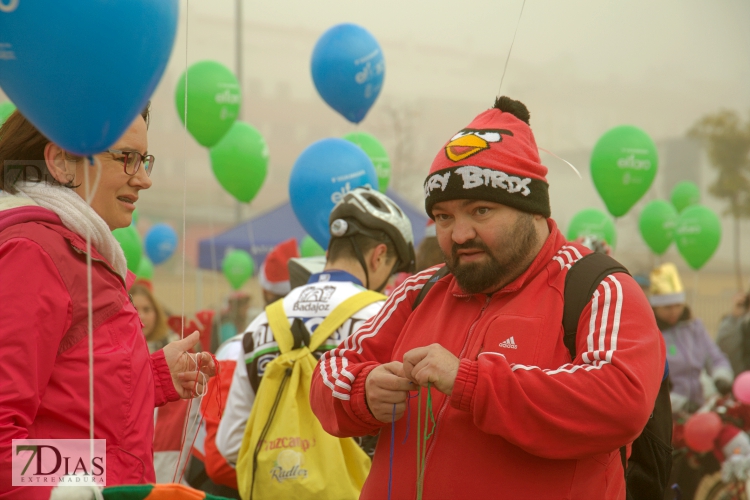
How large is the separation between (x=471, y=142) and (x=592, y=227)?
7.50 meters

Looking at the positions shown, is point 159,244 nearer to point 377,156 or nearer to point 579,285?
point 377,156

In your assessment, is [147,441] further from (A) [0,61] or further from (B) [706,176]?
(B) [706,176]

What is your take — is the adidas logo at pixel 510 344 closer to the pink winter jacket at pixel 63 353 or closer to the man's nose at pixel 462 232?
the man's nose at pixel 462 232

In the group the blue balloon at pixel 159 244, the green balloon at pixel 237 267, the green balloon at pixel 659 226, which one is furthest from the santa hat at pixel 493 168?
the blue balloon at pixel 159 244

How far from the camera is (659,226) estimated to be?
397 inches

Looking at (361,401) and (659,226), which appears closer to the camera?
(361,401)

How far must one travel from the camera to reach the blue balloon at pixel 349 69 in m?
6.36

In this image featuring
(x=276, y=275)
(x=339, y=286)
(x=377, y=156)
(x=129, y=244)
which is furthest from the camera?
(x=377, y=156)

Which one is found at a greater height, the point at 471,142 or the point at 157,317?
the point at 471,142

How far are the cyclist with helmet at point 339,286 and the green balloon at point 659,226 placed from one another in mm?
7462

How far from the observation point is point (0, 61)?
149 cm

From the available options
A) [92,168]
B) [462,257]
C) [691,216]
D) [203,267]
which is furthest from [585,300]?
[203,267]

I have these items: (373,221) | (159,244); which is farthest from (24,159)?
(159,244)

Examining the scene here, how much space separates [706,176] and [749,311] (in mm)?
26661
